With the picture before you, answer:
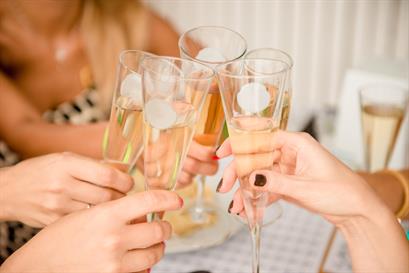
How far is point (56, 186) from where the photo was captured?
1.09 metres

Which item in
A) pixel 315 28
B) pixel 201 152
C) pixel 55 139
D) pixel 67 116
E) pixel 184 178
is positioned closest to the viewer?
pixel 201 152

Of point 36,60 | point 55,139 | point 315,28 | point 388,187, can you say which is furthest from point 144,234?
point 315,28

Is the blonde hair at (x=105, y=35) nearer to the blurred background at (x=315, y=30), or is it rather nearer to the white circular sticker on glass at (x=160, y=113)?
the blurred background at (x=315, y=30)

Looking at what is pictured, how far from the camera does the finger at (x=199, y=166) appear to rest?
1.33 meters

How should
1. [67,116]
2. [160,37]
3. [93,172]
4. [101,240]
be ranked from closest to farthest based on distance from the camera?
[101,240] < [93,172] < [67,116] < [160,37]

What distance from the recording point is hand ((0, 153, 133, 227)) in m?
1.07

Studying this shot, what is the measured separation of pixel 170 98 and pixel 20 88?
4.73 feet

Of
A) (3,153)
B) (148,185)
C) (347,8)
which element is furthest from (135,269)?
(347,8)

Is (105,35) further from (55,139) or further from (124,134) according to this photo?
(124,134)

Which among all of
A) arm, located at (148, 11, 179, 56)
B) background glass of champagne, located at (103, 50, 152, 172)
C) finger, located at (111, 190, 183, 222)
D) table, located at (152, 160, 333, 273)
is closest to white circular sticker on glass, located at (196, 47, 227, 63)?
background glass of champagne, located at (103, 50, 152, 172)

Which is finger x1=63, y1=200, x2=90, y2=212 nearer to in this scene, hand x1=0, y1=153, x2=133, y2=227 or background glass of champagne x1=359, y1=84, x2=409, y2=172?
hand x1=0, y1=153, x2=133, y2=227

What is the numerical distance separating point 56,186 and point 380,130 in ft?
2.73

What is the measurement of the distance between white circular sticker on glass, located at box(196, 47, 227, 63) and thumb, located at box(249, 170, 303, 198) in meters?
0.33

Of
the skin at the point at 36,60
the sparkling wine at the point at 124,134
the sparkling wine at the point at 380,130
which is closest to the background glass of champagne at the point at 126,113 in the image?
the sparkling wine at the point at 124,134
